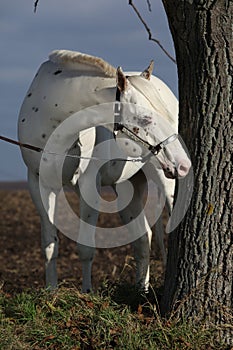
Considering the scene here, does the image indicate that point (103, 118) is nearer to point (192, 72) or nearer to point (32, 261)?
point (192, 72)

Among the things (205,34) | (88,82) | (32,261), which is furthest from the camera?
(32,261)

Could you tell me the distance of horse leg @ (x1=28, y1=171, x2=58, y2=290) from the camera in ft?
22.2

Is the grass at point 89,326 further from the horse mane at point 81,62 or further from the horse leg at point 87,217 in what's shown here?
the horse mane at point 81,62

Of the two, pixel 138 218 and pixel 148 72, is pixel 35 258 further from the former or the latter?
pixel 148 72

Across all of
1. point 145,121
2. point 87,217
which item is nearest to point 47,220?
point 87,217

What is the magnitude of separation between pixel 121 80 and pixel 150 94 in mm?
254

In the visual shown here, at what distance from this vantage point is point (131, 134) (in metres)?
5.85

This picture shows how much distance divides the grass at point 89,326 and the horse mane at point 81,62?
6.01 ft

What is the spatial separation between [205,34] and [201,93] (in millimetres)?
A: 375

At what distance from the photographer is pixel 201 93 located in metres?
4.92

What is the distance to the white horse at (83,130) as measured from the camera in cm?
575

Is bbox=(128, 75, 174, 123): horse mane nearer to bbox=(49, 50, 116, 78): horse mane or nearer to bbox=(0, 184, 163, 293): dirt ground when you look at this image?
bbox=(49, 50, 116, 78): horse mane

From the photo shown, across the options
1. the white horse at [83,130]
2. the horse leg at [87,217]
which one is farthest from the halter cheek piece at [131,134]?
the horse leg at [87,217]

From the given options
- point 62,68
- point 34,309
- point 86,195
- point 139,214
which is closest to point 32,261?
point 139,214
